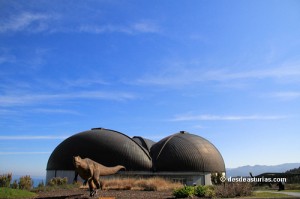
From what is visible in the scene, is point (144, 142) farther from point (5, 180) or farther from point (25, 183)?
point (5, 180)

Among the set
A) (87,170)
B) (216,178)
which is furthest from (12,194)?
(216,178)

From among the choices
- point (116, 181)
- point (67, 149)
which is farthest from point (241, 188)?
point (67, 149)

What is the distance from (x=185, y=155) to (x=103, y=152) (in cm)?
1356

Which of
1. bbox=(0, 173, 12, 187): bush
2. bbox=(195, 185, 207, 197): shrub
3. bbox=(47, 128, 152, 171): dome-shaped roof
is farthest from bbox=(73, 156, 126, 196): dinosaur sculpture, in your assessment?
bbox=(47, 128, 152, 171): dome-shaped roof

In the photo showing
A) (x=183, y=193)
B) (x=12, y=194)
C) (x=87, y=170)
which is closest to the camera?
(x=183, y=193)

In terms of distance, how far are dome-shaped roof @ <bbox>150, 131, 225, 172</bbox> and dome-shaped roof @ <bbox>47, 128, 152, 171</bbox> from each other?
2.29 meters

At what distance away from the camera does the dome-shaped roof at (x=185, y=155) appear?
49.7 metres

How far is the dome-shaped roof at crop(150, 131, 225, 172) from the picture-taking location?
1956 inches

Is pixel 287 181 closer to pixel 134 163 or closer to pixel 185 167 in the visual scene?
pixel 185 167

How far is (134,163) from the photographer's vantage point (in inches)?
1858

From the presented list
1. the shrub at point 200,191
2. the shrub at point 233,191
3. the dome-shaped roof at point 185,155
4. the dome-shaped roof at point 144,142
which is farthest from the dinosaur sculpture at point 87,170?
the dome-shaped roof at point 144,142

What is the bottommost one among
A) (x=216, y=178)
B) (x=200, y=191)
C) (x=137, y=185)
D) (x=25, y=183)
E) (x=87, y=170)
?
(x=216, y=178)

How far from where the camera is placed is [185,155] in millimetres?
50438

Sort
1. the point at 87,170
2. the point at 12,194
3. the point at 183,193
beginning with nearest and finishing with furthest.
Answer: the point at 183,193, the point at 87,170, the point at 12,194
